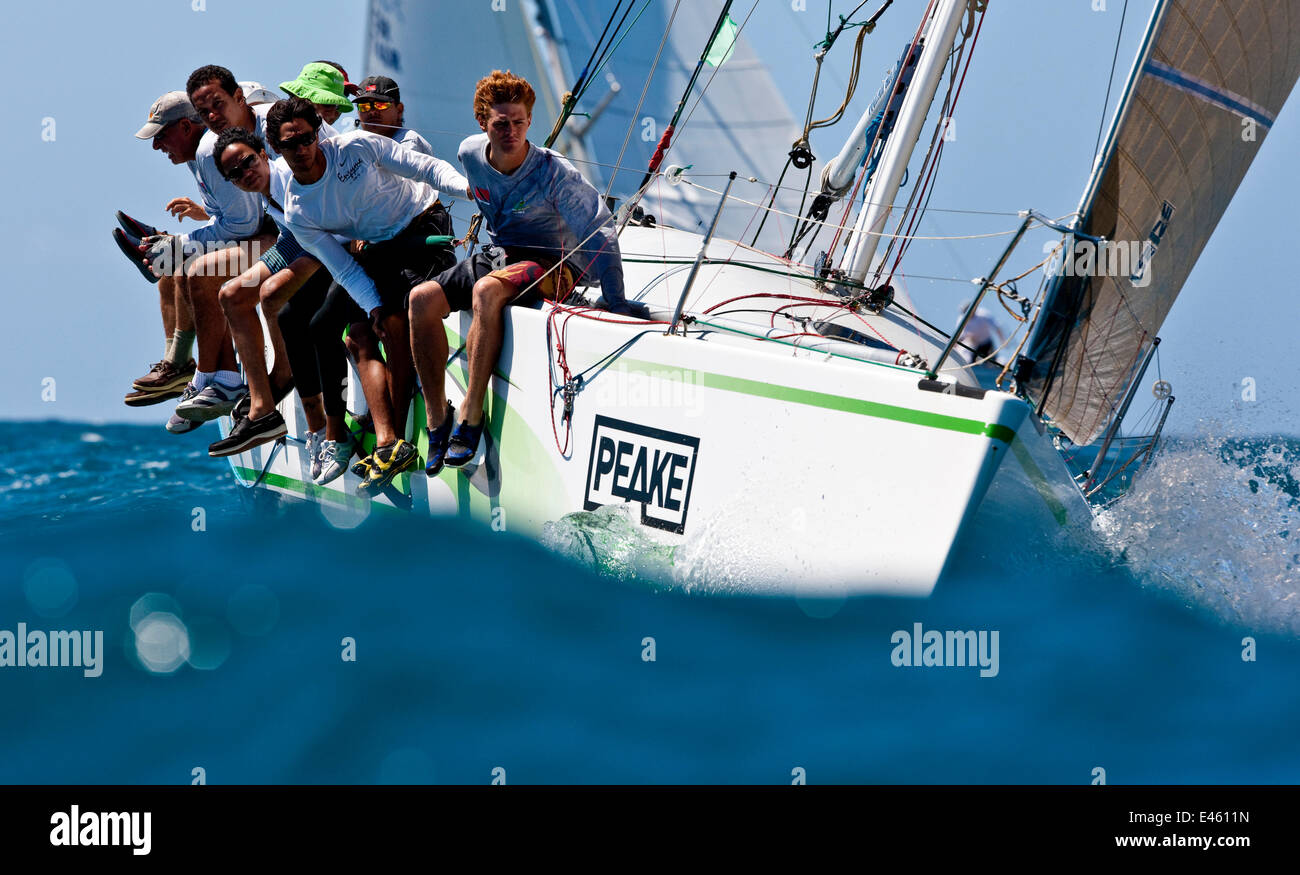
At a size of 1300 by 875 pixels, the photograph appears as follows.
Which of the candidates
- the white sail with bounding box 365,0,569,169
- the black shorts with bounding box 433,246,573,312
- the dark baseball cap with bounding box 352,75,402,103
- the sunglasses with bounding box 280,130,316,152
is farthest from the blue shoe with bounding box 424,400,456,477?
the white sail with bounding box 365,0,569,169

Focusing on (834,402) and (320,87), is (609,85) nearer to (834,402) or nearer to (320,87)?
(320,87)

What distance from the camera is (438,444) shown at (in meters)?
4.51

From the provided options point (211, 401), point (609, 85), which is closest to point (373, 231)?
point (211, 401)

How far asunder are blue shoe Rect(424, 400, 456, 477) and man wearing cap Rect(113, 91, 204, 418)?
1.53m

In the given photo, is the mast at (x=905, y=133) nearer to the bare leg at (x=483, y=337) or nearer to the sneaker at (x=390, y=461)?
the bare leg at (x=483, y=337)

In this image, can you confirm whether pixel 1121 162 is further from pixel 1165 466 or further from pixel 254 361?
pixel 254 361

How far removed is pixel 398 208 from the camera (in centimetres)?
452

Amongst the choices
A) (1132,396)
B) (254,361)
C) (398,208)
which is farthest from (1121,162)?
(254,361)

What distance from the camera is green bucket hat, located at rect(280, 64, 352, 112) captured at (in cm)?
460

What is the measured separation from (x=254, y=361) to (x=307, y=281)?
424mm

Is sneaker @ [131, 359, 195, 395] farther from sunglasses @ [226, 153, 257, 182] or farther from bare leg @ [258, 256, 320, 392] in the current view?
sunglasses @ [226, 153, 257, 182]

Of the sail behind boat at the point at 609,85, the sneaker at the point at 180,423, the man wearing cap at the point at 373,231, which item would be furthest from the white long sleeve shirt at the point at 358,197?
the sail behind boat at the point at 609,85
